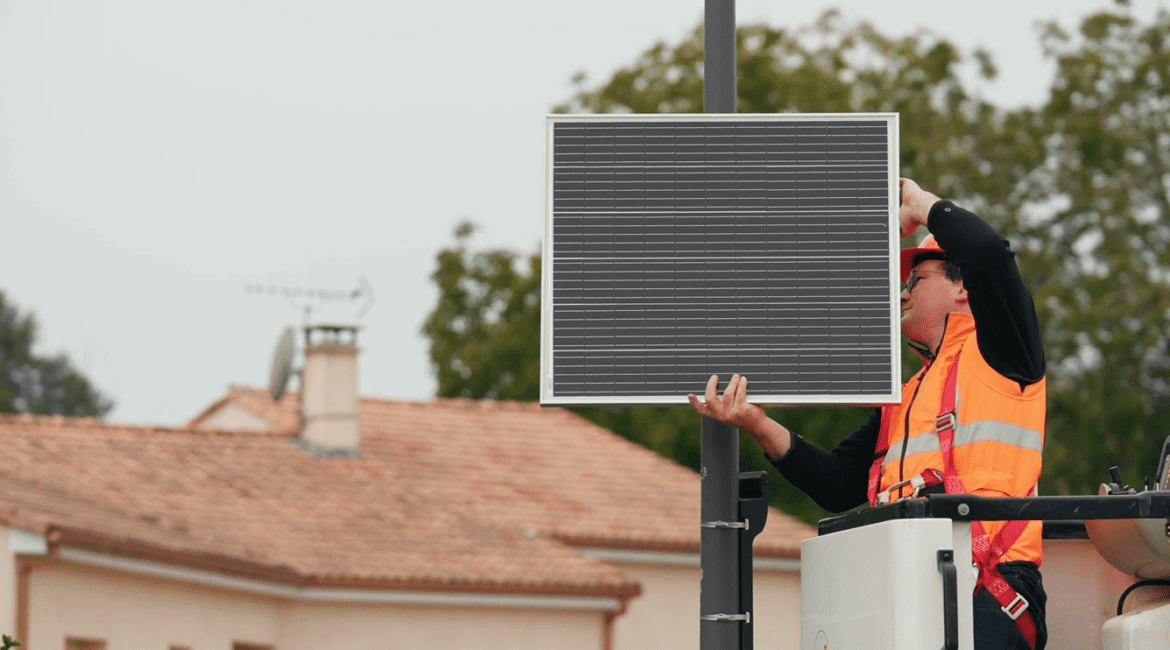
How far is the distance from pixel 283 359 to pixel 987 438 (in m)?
25.5

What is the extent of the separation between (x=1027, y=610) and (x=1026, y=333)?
2.47ft

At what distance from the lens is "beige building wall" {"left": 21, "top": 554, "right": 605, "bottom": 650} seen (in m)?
19.5

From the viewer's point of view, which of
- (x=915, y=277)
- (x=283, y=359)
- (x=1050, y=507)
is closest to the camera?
(x=1050, y=507)

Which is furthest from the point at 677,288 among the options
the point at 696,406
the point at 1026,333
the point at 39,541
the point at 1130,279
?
the point at 1130,279

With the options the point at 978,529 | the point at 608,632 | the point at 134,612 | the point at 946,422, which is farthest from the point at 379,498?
the point at 978,529

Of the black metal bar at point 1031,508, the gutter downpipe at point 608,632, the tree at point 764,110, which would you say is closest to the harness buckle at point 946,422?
the black metal bar at point 1031,508

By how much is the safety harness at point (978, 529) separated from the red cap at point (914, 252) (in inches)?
16.8

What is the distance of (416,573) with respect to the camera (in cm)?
2411

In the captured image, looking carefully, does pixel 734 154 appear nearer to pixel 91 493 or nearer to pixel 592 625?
pixel 91 493

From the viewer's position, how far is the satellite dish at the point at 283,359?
3009 cm

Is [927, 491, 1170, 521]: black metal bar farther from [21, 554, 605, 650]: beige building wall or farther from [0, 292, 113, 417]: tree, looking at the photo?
[0, 292, 113, 417]: tree

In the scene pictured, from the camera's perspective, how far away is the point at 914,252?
229 inches

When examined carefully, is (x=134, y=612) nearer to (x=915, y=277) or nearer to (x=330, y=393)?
(x=330, y=393)

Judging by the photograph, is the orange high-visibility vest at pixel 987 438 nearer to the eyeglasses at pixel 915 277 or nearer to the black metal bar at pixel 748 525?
the eyeglasses at pixel 915 277
